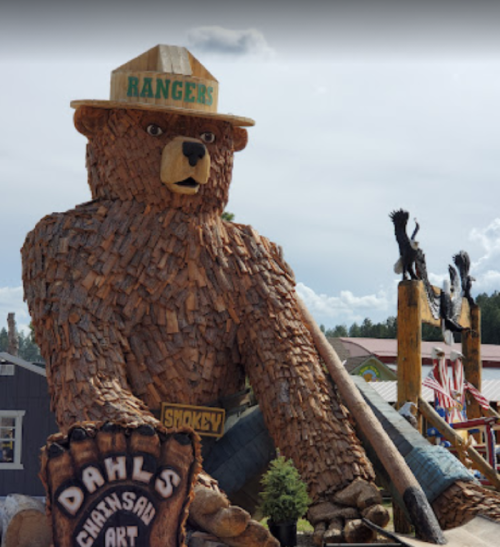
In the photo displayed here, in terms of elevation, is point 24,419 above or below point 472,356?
below

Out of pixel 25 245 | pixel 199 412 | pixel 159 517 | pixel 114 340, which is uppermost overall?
pixel 25 245

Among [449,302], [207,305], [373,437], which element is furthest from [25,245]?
[449,302]

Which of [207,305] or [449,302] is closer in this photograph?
[207,305]

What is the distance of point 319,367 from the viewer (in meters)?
5.68

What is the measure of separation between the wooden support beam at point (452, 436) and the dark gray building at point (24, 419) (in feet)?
9.96

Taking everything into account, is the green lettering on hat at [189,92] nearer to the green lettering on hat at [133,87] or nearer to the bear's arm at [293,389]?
the green lettering on hat at [133,87]

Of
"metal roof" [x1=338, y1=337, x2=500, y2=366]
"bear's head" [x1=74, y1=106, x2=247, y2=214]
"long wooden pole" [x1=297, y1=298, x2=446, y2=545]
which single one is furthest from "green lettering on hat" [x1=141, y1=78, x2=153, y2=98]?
"metal roof" [x1=338, y1=337, x2=500, y2=366]

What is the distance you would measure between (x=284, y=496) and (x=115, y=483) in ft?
4.72

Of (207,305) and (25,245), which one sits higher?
(25,245)

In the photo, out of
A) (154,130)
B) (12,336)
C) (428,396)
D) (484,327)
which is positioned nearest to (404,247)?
(154,130)

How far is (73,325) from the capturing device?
16.8 feet

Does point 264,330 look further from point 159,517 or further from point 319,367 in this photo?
point 159,517

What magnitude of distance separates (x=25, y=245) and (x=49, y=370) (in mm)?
797

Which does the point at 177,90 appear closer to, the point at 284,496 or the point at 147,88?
the point at 147,88
